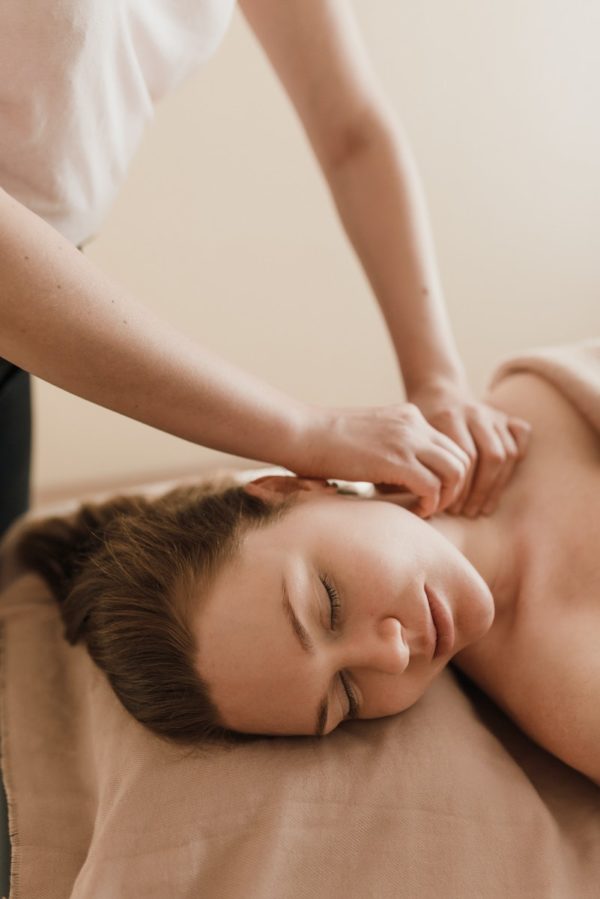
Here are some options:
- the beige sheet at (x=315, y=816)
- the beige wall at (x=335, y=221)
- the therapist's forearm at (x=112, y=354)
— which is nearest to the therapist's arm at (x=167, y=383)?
the therapist's forearm at (x=112, y=354)

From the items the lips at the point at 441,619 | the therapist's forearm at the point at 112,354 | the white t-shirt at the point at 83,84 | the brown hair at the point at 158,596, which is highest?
the white t-shirt at the point at 83,84

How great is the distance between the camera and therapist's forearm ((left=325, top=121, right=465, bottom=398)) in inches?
51.0

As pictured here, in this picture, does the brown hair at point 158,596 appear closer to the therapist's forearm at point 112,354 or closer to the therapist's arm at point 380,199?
the therapist's forearm at point 112,354

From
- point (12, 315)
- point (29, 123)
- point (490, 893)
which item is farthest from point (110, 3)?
point (490, 893)

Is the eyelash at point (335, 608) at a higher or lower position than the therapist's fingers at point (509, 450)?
lower

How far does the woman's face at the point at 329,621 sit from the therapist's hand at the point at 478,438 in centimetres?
Result: 17

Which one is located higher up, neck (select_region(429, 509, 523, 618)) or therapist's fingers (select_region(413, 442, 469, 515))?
therapist's fingers (select_region(413, 442, 469, 515))

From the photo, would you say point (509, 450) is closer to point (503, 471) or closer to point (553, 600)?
point (503, 471)

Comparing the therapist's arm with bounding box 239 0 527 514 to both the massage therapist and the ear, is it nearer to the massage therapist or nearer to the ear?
the massage therapist

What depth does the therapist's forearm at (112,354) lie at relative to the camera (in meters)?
0.87

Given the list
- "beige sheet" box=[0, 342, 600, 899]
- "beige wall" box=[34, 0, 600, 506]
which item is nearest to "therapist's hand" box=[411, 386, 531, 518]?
"beige sheet" box=[0, 342, 600, 899]

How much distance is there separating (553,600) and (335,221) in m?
1.22

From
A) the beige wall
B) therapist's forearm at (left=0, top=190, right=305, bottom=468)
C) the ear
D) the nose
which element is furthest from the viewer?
the beige wall

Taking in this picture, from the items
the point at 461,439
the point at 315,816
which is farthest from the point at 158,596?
the point at 461,439
